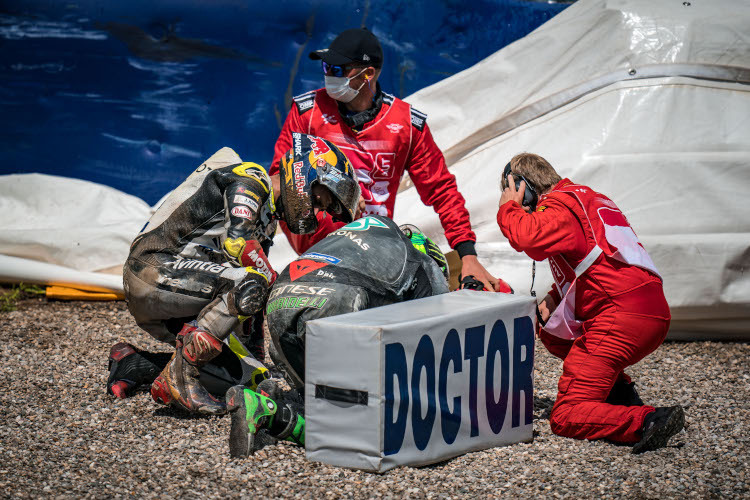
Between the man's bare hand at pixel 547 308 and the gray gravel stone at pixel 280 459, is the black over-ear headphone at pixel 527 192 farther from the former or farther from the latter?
the gray gravel stone at pixel 280 459

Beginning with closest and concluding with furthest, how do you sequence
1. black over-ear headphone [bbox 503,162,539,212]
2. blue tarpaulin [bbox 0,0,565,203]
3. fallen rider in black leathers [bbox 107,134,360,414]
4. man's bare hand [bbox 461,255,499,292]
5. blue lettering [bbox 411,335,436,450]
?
1. blue lettering [bbox 411,335,436,450]
2. fallen rider in black leathers [bbox 107,134,360,414]
3. black over-ear headphone [bbox 503,162,539,212]
4. man's bare hand [bbox 461,255,499,292]
5. blue tarpaulin [bbox 0,0,565,203]

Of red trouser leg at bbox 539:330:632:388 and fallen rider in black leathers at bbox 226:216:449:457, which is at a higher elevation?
fallen rider in black leathers at bbox 226:216:449:457

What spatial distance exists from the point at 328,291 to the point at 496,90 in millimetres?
3633

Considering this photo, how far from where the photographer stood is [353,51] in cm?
504

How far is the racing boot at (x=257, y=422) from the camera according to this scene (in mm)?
3443

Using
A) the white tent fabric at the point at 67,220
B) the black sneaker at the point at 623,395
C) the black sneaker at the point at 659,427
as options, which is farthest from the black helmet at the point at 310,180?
the white tent fabric at the point at 67,220

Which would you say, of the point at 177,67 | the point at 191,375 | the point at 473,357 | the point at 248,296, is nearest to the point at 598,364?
the point at 473,357

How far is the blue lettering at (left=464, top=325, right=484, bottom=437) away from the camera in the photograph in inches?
136

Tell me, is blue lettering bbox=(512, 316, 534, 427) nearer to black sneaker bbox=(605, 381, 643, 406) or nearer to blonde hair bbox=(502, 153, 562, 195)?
black sneaker bbox=(605, 381, 643, 406)

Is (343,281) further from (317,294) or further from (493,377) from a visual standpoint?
(493,377)

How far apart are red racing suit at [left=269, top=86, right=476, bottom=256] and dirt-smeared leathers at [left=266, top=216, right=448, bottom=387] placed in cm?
119

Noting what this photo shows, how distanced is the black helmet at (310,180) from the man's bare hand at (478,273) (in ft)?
2.67

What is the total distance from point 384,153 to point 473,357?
6.65ft

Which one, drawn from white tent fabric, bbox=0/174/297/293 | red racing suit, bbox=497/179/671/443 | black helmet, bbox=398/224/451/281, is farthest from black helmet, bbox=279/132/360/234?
white tent fabric, bbox=0/174/297/293
